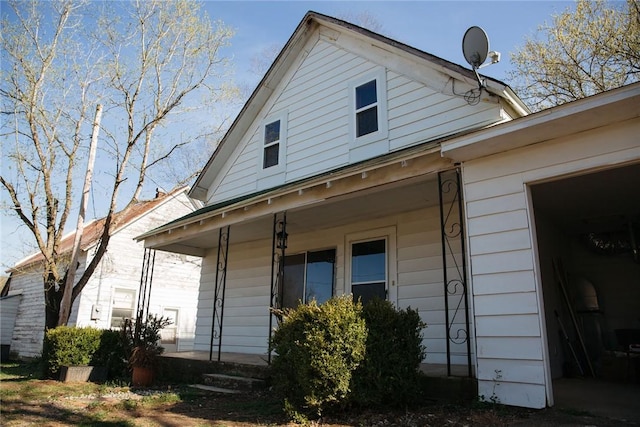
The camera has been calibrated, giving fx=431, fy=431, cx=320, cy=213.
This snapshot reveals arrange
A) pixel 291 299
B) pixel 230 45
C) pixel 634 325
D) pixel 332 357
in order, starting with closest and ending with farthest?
pixel 332 357 < pixel 634 325 < pixel 291 299 < pixel 230 45

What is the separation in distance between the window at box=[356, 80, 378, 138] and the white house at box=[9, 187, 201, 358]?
8250 millimetres

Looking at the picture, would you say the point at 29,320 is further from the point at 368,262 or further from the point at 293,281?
the point at 368,262

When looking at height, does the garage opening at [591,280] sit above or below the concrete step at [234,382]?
above

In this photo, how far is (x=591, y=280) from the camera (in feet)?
25.1

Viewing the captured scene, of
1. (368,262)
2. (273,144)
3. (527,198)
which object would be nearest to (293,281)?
(368,262)

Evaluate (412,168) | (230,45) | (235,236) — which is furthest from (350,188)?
(230,45)

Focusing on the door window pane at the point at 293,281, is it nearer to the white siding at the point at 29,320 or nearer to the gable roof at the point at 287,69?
the gable roof at the point at 287,69

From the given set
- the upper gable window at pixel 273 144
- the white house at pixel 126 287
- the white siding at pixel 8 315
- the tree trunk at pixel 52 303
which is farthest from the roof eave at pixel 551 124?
the white siding at pixel 8 315

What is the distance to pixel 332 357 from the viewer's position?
442cm

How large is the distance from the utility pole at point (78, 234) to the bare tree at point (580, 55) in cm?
1420

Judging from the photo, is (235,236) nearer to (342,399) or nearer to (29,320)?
(342,399)

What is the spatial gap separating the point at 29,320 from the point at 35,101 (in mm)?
9572

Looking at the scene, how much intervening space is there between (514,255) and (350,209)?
Result: 3.32m

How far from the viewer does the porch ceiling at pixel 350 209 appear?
20.9ft
